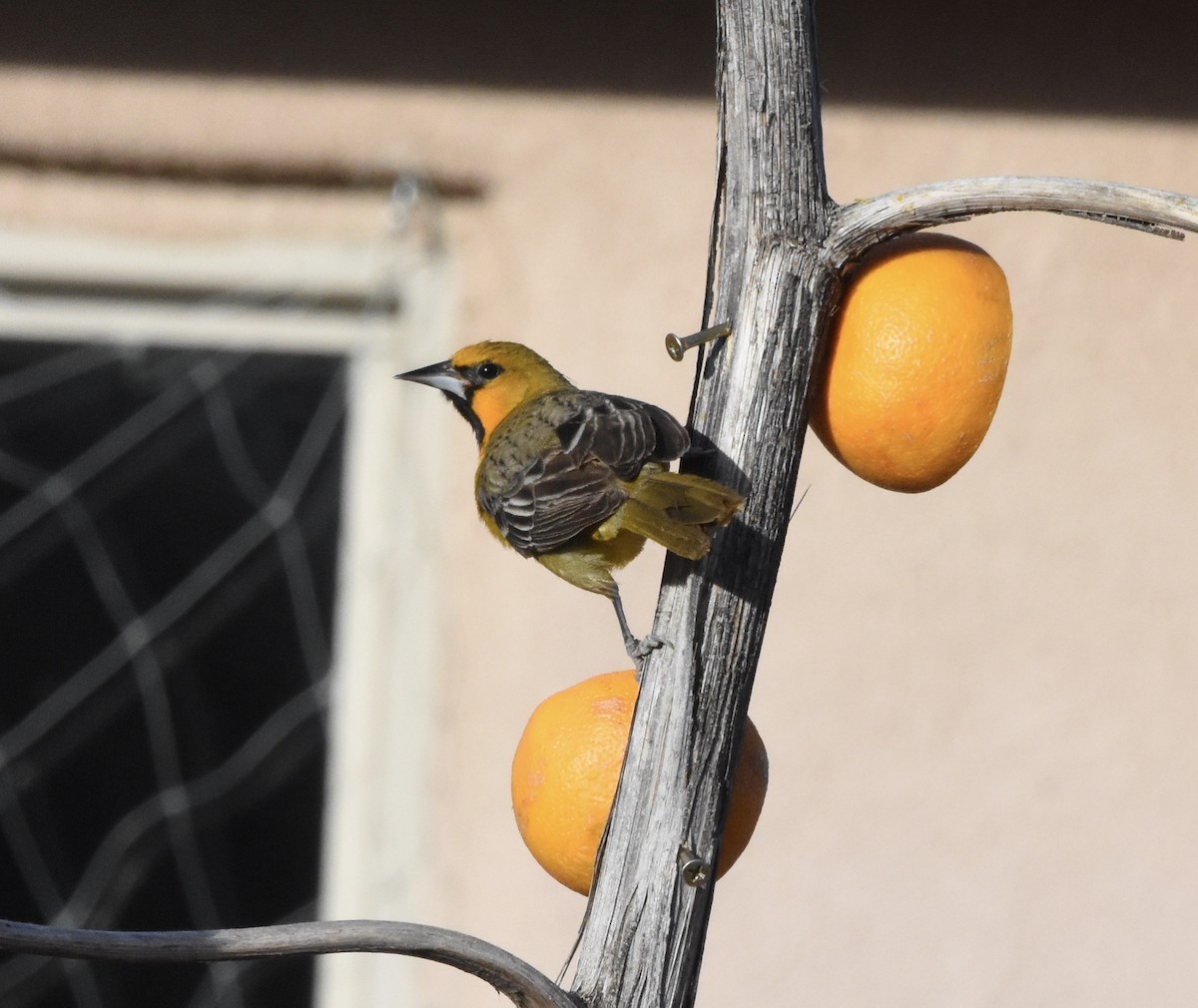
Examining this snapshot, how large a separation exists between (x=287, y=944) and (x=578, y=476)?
2.37 feet

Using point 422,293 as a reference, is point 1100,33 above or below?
above

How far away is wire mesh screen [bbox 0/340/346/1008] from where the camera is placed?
121 inches

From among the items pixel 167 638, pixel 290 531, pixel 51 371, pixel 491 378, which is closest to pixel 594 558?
pixel 491 378

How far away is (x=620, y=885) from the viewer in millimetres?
932

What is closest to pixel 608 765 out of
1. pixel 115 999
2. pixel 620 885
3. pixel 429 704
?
pixel 620 885

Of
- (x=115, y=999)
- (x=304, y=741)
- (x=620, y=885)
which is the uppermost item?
(x=304, y=741)

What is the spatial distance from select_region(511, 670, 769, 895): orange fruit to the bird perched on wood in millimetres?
60

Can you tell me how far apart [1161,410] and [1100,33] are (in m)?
0.83

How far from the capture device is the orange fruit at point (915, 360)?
3.21 ft

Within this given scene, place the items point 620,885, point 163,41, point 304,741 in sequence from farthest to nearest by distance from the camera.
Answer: point 304,741
point 163,41
point 620,885

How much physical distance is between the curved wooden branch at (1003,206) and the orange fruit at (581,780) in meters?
0.39

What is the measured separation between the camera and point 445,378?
1903mm

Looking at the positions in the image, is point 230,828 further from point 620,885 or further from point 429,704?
point 620,885

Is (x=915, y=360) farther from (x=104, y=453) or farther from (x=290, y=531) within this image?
(x=104, y=453)
